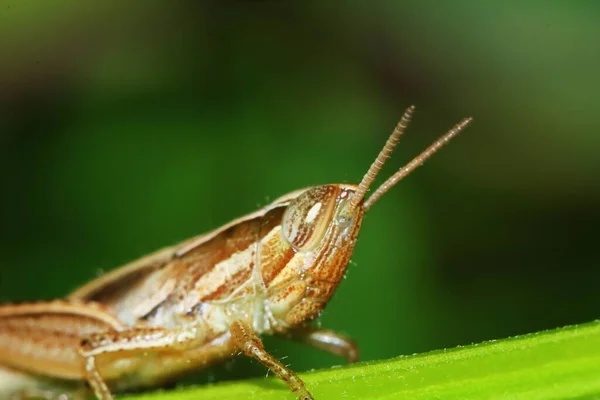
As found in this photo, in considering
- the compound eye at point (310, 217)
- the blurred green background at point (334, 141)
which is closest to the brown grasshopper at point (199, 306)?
the compound eye at point (310, 217)

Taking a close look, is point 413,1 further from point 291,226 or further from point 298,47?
point 291,226

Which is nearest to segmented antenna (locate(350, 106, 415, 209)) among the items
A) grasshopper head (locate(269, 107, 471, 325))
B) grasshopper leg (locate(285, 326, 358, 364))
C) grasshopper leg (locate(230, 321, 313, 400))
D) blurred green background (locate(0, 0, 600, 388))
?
grasshopper head (locate(269, 107, 471, 325))

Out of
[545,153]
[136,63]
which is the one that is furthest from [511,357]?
[136,63]

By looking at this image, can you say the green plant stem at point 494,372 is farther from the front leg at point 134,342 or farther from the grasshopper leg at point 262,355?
the front leg at point 134,342

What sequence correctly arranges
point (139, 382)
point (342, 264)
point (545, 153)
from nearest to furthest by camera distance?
point (342, 264) < point (139, 382) < point (545, 153)

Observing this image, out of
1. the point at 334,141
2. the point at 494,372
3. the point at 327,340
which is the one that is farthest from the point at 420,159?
the point at 334,141
